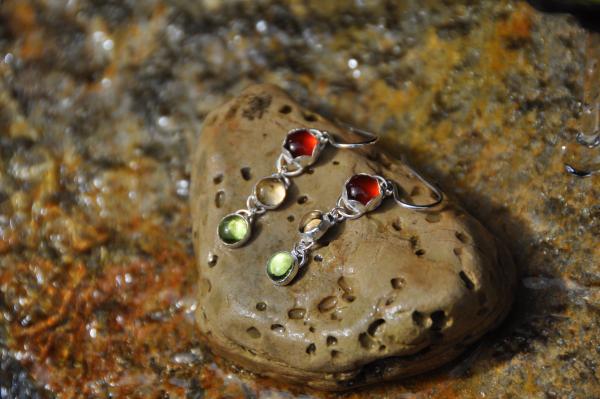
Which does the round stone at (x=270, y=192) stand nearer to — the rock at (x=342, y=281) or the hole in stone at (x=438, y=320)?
Answer: the rock at (x=342, y=281)

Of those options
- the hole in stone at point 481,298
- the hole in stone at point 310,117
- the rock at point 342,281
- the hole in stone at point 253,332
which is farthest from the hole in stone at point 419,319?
the hole in stone at point 310,117

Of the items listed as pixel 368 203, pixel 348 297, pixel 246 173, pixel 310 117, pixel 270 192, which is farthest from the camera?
pixel 310 117

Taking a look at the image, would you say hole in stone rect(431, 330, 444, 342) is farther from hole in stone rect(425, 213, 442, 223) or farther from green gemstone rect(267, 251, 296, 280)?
green gemstone rect(267, 251, 296, 280)

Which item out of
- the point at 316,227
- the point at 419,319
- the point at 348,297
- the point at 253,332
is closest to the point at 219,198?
the point at 316,227

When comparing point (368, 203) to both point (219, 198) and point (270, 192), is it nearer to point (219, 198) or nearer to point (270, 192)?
point (270, 192)

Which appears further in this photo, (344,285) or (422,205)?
(422,205)

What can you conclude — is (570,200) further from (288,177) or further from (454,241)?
(288,177)

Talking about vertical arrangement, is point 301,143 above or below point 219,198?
above
